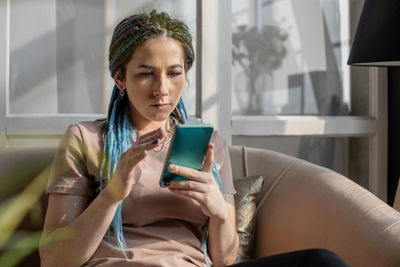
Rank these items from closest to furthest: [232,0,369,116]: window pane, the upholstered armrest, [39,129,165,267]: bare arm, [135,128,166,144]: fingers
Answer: [135,128,166,144]: fingers, [39,129,165,267]: bare arm, the upholstered armrest, [232,0,369,116]: window pane

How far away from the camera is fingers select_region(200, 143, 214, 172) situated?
1.03 m

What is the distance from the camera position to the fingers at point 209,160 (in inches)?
40.4

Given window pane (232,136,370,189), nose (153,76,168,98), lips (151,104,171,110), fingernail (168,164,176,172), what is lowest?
window pane (232,136,370,189)

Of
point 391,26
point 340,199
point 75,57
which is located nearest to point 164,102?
point 340,199

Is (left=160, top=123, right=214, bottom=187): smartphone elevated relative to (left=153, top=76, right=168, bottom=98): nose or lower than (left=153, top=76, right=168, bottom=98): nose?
lower

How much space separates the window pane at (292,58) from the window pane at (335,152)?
0.46ft

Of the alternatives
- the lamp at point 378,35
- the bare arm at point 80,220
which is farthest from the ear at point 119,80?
the lamp at point 378,35

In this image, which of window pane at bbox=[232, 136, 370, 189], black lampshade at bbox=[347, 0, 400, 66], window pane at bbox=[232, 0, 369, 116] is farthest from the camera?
window pane at bbox=[232, 136, 370, 189]

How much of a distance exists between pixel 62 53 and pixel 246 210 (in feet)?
3.15

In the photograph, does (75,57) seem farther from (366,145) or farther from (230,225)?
(366,145)

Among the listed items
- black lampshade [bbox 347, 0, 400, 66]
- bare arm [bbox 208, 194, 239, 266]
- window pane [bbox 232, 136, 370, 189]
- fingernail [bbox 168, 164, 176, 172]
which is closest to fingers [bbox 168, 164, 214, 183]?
fingernail [bbox 168, 164, 176, 172]

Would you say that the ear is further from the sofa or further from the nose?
the sofa

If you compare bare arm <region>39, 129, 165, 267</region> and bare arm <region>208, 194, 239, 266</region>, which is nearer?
bare arm <region>39, 129, 165, 267</region>

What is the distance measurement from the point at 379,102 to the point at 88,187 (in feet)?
5.39
